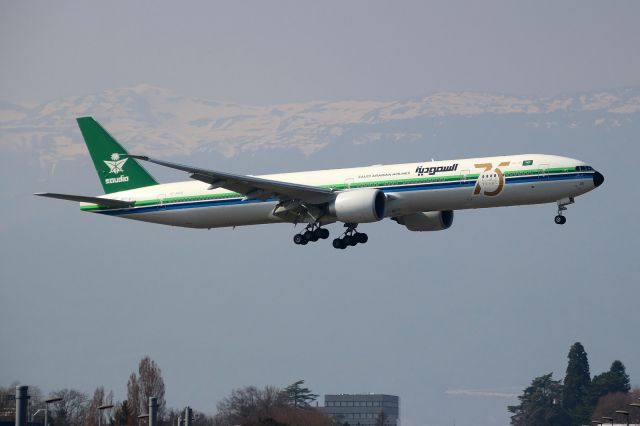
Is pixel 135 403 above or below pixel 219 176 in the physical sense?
below

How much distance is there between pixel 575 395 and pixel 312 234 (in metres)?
80.5

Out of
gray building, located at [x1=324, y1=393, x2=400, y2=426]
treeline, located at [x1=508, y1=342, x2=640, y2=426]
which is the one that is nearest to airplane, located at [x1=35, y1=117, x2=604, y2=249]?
treeline, located at [x1=508, y1=342, x2=640, y2=426]

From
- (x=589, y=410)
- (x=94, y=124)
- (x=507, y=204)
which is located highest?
(x=94, y=124)

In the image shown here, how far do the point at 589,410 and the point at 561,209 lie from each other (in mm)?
78151

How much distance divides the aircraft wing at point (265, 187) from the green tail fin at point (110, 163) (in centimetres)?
1046

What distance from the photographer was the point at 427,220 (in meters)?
79.0

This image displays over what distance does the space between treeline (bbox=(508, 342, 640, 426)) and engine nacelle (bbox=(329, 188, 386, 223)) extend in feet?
239

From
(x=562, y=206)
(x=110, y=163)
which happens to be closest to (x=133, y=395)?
(x=110, y=163)

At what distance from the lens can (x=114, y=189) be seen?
8500cm

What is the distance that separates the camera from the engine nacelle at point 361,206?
71.4 metres

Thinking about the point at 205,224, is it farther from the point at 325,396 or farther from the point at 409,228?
the point at 325,396

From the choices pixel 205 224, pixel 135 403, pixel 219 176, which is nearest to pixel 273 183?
pixel 219 176

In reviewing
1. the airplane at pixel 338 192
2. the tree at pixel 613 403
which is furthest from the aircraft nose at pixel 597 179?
the tree at pixel 613 403

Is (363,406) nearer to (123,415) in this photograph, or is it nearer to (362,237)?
(123,415)
